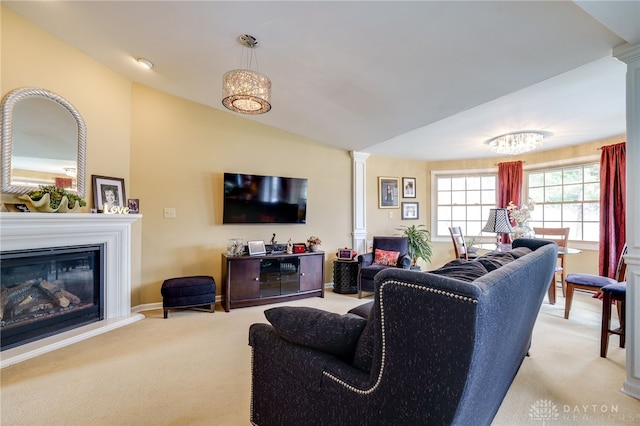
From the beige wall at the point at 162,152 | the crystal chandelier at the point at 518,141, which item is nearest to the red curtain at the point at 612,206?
the crystal chandelier at the point at 518,141

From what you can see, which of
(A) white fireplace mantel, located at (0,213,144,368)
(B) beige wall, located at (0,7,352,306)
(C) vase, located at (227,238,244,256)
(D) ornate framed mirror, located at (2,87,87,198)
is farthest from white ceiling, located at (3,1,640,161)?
(C) vase, located at (227,238,244,256)

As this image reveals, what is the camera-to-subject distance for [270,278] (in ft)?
12.6

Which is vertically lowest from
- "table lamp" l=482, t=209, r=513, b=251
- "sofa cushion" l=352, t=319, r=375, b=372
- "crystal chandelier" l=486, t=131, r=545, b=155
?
"sofa cushion" l=352, t=319, r=375, b=372

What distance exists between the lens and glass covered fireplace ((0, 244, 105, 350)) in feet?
7.79

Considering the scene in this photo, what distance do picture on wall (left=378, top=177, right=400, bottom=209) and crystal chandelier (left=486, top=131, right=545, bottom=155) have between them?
6.37ft

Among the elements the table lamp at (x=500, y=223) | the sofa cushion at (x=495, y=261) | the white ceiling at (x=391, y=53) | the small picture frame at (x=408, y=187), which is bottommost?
the sofa cushion at (x=495, y=261)

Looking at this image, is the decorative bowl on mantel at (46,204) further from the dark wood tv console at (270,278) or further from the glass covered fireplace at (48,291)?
the dark wood tv console at (270,278)

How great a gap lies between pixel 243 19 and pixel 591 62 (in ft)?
9.11

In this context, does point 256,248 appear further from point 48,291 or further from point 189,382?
point 48,291

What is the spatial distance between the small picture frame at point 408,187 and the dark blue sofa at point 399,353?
4.52 m

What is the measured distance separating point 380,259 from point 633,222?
9.29 ft

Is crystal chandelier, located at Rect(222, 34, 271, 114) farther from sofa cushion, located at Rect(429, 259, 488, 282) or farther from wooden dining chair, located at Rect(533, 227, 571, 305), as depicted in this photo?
wooden dining chair, located at Rect(533, 227, 571, 305)

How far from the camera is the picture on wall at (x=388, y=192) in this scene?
5.58m

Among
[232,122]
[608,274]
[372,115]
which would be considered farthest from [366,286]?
[608,274]
